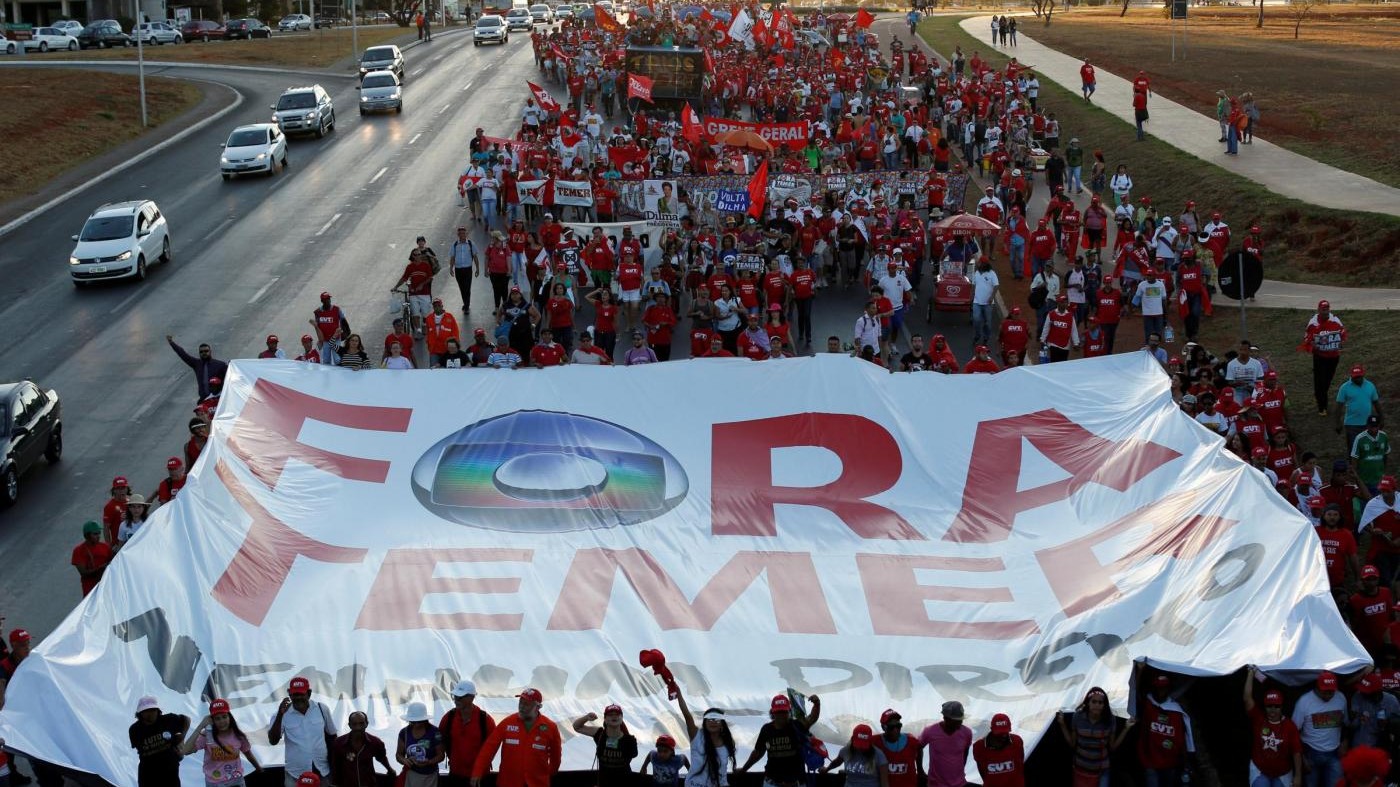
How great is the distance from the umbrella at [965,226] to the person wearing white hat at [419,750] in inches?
707

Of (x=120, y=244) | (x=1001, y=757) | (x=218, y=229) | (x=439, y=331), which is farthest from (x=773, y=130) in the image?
(x=1001, y=757)

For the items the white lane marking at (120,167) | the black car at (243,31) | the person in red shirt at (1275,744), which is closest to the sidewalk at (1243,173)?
the person in red shirt at (1275,744)

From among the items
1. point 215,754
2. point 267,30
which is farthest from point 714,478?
point 267,30

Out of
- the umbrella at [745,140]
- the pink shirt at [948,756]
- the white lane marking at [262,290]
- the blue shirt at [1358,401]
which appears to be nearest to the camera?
the pink shirt at [948,756]

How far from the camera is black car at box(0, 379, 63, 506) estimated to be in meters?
20.5

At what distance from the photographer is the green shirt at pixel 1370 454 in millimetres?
18141

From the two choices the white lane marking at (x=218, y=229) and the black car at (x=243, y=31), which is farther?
the black car at (x=243, y=31)

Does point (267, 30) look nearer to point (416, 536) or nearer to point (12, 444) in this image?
point (12, 444)

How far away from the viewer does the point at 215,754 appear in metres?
12.3

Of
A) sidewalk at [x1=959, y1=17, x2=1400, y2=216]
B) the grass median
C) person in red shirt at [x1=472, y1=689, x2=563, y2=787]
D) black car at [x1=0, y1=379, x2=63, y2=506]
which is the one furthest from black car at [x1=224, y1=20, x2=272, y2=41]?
person in red shirt at [x1=472, y1=689, x2=563, y2=787]

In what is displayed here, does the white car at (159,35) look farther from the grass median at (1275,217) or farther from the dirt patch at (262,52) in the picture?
the grass median at (1275,217)

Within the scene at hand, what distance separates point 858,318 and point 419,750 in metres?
16.2

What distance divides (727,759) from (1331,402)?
14282mm

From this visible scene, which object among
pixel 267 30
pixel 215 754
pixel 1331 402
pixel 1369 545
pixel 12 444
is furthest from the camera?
pixel 267 30
